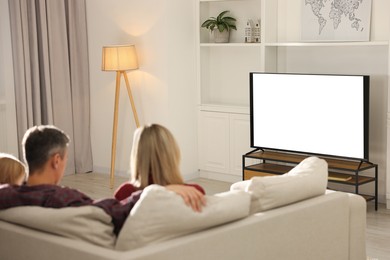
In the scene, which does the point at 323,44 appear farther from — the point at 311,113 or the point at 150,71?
the point at 150,71

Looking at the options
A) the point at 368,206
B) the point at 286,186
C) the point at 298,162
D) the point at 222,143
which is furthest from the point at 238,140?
the point at 286,186

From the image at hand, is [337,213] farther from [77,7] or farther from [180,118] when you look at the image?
[77,7]

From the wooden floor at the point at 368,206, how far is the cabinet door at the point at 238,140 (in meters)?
0.21

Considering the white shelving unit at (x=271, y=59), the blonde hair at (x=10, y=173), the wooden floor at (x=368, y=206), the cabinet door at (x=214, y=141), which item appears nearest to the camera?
the blonde hair at (x=10, y=173)

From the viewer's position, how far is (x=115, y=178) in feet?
24.5

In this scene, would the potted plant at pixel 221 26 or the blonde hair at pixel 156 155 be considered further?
the potted plant at pixel 221 26

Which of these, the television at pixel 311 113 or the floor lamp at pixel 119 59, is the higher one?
the floor lamp at pixel 119 59

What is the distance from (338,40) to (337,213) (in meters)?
2.96

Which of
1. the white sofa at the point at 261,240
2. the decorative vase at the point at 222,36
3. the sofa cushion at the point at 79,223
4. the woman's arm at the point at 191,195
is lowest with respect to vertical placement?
the white sofa at the point at 261,240

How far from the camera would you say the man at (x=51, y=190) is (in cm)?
289

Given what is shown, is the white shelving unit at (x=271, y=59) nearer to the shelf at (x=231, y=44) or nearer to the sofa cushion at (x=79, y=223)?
the shelf at (x=231, y=44)

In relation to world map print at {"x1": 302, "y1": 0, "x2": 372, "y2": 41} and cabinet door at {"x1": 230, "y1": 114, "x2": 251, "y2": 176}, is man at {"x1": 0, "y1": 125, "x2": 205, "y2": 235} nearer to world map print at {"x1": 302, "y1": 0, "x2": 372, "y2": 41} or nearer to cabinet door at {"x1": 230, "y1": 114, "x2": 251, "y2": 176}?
world map print at {"x1": 302, "y1": 0, "x2": 372, "y2": 41}

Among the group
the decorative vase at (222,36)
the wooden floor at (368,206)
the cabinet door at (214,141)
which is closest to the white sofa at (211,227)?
the wooden floor at (368,206)

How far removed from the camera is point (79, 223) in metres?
2.77
